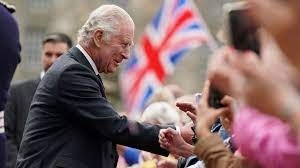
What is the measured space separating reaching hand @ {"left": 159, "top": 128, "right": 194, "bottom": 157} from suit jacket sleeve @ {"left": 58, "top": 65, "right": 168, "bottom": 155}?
253 millimetres

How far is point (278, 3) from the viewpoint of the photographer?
8.67ft

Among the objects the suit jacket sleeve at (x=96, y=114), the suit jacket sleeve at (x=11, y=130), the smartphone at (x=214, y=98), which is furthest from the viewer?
the suit jacket sleeve at (x=11, y=130)

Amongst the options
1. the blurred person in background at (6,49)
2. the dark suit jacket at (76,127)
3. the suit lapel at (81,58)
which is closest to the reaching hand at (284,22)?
the dark suit jacket at (76,127)

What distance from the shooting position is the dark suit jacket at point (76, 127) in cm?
558

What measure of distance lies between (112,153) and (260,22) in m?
3.19

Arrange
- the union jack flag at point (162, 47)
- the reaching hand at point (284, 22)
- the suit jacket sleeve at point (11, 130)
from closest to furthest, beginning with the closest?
the reaching hand at point (284, 22) → the suit jacket sleeve at point (11, 130) → the union jack flag at point (162, 47)

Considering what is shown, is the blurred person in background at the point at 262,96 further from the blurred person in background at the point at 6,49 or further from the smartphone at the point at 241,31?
the blurred person in background at the point at 6,49

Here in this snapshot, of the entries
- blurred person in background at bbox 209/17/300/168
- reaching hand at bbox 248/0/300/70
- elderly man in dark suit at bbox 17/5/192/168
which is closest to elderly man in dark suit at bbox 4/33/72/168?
elderly man in dark suit at bbox 17/5/192/168

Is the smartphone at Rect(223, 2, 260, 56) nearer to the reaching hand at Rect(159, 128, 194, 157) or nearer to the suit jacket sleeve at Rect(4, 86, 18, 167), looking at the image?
the reaching hand at Rect(159, 128, 194, 157)

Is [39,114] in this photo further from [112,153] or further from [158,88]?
[158,88]

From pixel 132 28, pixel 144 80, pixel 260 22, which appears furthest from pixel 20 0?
pixel 260 22

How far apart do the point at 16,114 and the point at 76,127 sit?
340 centimetres

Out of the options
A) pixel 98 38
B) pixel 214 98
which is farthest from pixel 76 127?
pixel 214 98

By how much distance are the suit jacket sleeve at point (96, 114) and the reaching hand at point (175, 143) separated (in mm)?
253
